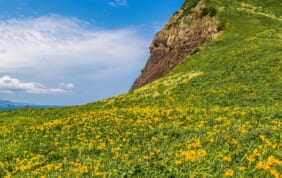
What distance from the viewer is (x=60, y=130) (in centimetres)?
1738

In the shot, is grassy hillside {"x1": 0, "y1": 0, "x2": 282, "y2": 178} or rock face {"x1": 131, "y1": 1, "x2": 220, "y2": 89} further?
rock face {"x1": 131, "y1": 1, "x2": 220, "y2": 89}

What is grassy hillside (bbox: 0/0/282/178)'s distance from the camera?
362 inches

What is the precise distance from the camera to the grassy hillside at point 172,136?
9.20m

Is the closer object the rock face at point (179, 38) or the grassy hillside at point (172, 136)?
the grassy hillside at point (172, 136)

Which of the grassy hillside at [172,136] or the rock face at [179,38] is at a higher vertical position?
the rock face at [179,38]

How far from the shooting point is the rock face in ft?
199

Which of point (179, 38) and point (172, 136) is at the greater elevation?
point (179, 38)

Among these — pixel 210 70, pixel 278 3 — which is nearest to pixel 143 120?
pixel 210 70

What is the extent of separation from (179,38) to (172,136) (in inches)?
2077

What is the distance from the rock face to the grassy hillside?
85.4 ft

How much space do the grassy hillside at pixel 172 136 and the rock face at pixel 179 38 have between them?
26.0 meters

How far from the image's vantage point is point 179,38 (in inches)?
2557

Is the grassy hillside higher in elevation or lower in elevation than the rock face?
lower

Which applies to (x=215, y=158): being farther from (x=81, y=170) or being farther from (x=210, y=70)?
(x=210, y=70)
